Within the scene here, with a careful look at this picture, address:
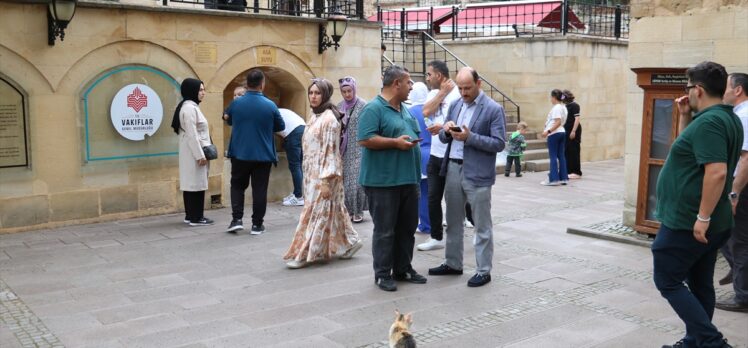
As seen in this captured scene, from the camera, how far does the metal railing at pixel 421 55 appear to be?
17031 mm

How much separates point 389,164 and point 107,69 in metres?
4.60

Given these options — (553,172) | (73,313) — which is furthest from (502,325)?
(553,172)

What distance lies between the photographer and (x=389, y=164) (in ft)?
19.5

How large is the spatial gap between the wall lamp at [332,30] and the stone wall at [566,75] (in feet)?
22.7

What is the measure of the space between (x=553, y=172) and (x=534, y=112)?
166 inches

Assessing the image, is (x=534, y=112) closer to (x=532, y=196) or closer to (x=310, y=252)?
(x=532, y=196)

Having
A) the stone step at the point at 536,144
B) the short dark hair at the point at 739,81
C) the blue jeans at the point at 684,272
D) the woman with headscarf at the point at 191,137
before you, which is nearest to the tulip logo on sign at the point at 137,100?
the woman with headscarf at the point at 191,137

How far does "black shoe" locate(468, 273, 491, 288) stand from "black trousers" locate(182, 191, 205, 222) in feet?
12.8

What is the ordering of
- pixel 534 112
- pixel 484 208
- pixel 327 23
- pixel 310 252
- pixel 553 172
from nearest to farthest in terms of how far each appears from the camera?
pixel 484 208
pixel 310 252
pixel 327 23
pixel 553 172
pixel 534 112

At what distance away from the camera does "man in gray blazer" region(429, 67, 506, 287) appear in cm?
598

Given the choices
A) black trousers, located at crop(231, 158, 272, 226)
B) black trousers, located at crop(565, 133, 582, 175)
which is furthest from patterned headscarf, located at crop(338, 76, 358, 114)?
black trousers, located at crop(565, 133, 582, 175)

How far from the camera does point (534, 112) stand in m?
16.7

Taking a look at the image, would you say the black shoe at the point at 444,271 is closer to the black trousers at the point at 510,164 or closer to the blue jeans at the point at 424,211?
the blue jeans at the point at 424,211

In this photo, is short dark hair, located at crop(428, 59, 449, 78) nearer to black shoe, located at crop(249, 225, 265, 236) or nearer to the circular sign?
black shoe, located at crop(249, 225, 265, 236)
